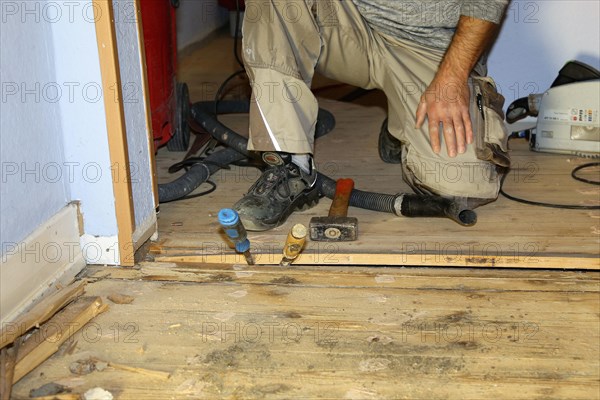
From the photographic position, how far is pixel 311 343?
146cm

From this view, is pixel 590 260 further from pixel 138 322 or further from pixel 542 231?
pixel 138 322

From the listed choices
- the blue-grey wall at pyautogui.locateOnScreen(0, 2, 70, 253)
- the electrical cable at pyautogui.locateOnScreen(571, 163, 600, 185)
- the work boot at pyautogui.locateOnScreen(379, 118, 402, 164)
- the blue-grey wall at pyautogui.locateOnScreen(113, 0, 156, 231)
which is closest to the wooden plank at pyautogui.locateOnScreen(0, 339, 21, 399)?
the blue-grey wall at pyautogui.locateOnScreen(0, 2, 70, 253)

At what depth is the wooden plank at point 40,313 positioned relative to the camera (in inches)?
56.0

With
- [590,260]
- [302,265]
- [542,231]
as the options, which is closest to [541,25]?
[542,231]

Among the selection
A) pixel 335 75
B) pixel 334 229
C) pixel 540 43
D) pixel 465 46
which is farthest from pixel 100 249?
pixel 540 43

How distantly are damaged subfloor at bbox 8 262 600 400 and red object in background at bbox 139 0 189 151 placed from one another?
0.76 meters

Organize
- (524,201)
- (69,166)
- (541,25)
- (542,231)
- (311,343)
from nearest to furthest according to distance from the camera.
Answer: (311,343), (69,166), (542,231), (524,201), (541,25)

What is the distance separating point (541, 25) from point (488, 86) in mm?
680

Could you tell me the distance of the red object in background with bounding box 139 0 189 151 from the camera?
232cm

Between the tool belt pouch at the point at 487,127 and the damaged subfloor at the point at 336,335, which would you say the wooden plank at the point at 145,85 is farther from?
the tool belt pouch at the point at 487,127

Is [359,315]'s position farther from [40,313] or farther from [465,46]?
[465,46]

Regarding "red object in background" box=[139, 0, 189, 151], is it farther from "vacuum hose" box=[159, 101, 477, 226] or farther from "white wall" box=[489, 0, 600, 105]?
"white wall" box=[489, 0, 600, 105]

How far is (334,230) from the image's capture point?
189 centimetres

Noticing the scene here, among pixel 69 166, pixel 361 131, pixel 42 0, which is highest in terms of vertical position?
pixel 42 0
